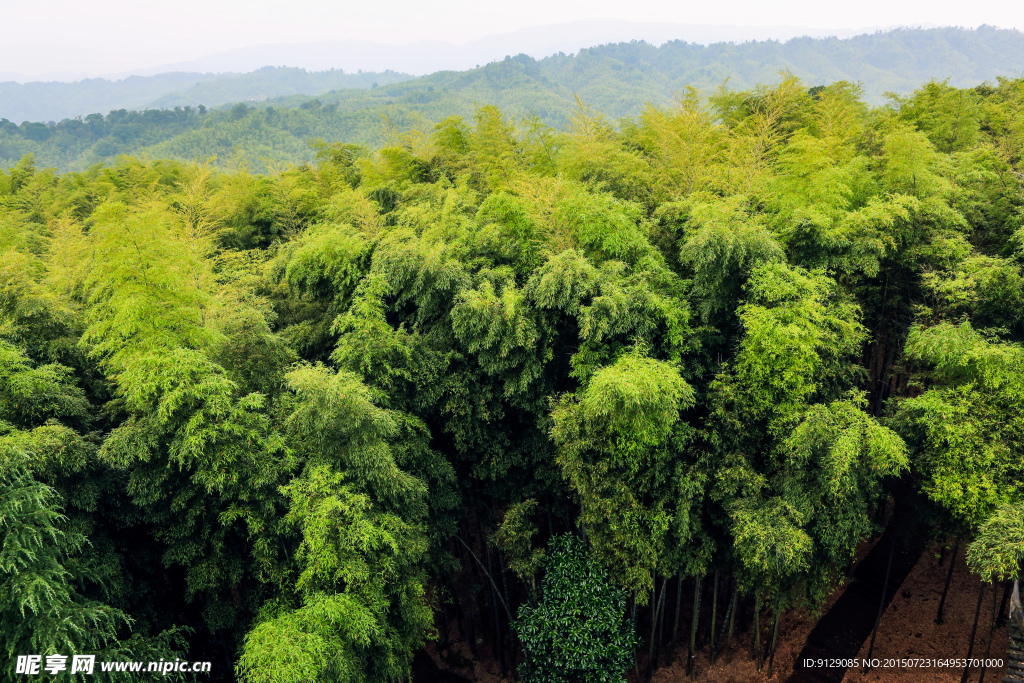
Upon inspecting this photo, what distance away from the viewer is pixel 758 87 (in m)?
16.5

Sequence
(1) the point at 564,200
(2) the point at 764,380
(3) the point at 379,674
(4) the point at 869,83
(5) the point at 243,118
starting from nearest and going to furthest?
1. (3) the point at 379,674
2. (2) the point at 764,380
3. (1) the point at 564,200
4. (5) the point at 243,118
5. (4) the point at 869,83

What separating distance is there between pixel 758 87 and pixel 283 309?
15.1 m

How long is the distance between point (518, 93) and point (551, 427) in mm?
67861

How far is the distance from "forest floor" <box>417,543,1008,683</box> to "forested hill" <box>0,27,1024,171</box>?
11992 mm

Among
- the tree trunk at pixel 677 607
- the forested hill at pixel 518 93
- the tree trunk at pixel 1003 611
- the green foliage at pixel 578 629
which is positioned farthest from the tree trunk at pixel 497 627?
the forested hill at pixel 518 93

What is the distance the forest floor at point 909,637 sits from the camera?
988 cm

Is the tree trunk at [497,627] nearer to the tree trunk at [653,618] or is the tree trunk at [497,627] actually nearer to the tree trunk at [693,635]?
the tree trunk at [653,618]

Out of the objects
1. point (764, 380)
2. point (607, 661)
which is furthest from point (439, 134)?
point (607, 661)

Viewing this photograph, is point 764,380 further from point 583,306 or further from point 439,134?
point 439,134

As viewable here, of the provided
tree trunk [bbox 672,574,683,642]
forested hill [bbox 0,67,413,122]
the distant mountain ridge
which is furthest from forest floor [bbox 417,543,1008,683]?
forested hill [bbox 0,67,413,122]

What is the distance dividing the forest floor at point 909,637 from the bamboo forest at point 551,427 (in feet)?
0.24

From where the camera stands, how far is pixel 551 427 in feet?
29.1

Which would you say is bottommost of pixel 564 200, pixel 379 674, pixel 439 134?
pixel 379 674

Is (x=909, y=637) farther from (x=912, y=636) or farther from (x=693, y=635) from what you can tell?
(x=693, y=635)
